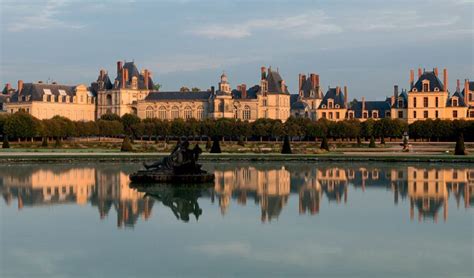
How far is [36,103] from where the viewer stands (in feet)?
240

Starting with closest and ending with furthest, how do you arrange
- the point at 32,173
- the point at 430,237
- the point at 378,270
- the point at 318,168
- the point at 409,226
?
the point at 378,270
the point at 430,237
the point at 409,226
the point at 32,173
the point at 318,168

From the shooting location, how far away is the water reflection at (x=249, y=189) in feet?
49.5

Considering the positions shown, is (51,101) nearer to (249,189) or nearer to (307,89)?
(307,89)

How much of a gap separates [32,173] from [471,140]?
36.2 metres

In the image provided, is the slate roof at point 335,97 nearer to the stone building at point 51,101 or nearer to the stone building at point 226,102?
the stone building at point 226,102

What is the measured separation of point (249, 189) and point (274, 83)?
58.0 metres

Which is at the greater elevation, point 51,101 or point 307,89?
point 307,89

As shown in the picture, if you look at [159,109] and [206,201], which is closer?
Result: [206,201]

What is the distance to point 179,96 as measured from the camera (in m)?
78.6

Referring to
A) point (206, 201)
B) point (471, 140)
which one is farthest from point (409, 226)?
point (471, 140)

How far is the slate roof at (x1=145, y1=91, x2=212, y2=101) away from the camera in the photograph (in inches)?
3071

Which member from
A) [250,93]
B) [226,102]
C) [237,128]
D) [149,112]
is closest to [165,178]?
[237,128]

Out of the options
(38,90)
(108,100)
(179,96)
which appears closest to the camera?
(38,90)

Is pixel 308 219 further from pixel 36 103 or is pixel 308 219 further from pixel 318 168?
pixel 36 103
